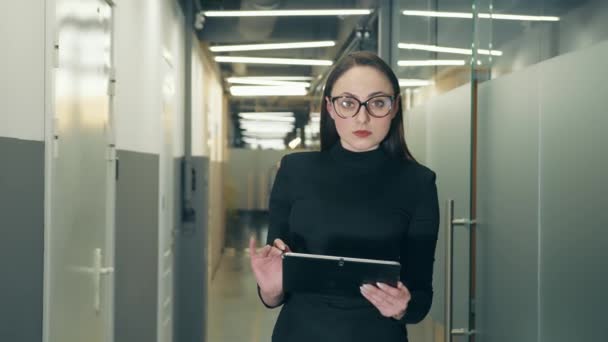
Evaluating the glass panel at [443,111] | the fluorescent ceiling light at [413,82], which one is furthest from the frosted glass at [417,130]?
the fluorescent ceiling light at [413,82]

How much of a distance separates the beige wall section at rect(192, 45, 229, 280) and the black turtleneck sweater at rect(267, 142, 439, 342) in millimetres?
3565

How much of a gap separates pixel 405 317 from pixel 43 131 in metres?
1.07

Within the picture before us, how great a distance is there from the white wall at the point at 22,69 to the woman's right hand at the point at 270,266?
65cm

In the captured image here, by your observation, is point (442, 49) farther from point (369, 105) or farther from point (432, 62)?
point (369, 105)

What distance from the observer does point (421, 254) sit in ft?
4.16

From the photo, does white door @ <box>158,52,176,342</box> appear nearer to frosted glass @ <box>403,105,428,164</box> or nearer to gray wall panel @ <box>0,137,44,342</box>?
frosted glass @ <box>403,105,428,164</box>

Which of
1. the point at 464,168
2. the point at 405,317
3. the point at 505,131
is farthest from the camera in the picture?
the point at 464,168

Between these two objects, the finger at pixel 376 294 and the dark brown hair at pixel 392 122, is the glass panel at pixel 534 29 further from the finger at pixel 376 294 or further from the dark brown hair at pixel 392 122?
the finger at pixel 376 294

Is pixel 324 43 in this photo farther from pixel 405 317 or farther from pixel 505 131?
pixel 405 317

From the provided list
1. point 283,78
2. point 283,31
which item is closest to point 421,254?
point 283,31

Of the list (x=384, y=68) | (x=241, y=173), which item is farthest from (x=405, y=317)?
(x=241, y=173)

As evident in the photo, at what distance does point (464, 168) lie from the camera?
2469 millimetres

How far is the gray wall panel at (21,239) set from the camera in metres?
1.38

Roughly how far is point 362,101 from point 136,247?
2126mm
